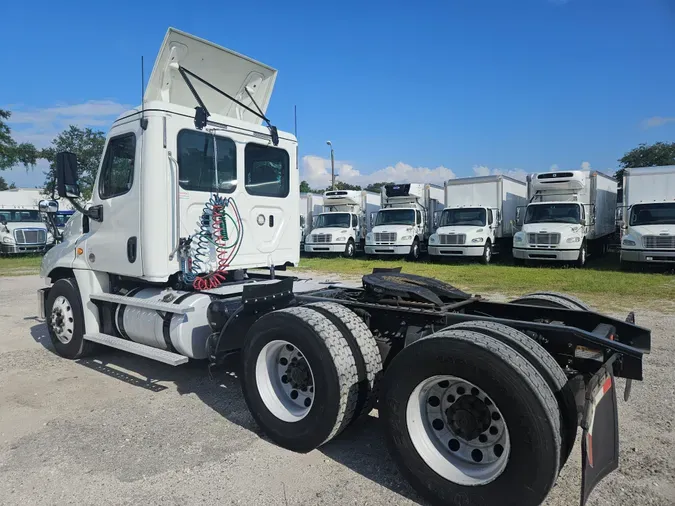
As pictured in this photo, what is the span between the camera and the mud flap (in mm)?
2531

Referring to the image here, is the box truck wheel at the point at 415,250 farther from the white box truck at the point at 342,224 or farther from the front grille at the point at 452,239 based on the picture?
the white box truck at the point at 342,224

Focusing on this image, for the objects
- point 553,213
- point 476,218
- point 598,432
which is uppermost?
point 553,213

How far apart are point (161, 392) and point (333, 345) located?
251 cm

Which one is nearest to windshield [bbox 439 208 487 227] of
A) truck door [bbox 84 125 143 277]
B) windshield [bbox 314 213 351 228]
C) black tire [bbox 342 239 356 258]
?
black tire [bbox 342 239 356 258]

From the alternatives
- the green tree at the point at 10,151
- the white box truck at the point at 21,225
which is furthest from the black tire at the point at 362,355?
the green tree at the point at 10,151

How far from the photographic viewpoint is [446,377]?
9.73 ft

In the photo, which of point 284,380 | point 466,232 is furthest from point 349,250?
point 284,380

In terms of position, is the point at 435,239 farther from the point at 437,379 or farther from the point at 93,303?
the point at 437,379

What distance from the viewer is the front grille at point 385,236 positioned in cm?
2186

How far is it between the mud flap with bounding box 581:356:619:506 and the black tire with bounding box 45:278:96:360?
5547mm

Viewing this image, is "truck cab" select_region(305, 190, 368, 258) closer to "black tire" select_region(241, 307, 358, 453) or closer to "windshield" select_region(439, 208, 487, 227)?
"windshield" select_region(439, 208, 487, 227)

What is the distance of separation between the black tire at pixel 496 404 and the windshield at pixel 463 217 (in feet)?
58.6

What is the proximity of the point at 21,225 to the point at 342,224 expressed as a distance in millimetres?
16728

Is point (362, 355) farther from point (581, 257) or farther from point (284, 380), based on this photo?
point (581, 257)
